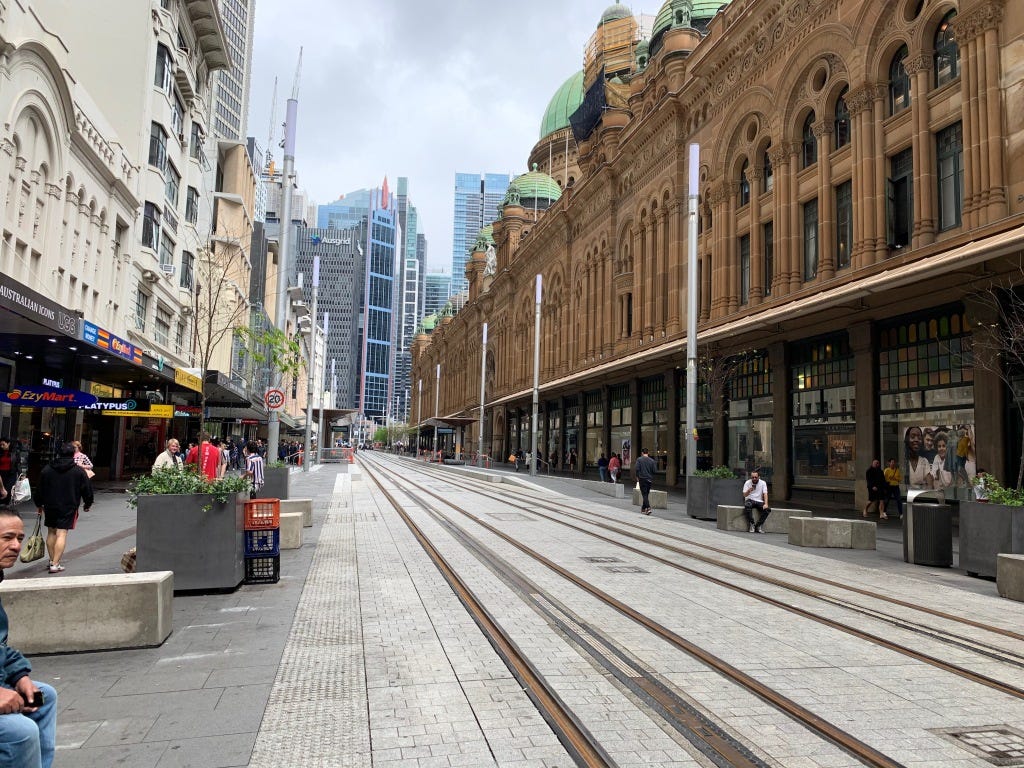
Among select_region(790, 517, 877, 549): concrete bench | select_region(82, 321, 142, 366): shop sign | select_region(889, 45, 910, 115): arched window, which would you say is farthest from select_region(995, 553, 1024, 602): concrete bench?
select_region(82, 321, 142, 366): shop sign

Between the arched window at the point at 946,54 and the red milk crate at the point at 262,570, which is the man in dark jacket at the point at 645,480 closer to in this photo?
the arched window at the point at 946,54

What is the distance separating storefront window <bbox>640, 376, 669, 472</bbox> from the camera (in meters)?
34.3

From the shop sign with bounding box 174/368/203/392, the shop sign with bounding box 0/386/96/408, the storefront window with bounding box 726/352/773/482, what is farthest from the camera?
the storefront window with bounding box 726/352/773/482

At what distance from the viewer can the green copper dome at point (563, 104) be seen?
83.2m

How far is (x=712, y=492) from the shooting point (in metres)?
20.3

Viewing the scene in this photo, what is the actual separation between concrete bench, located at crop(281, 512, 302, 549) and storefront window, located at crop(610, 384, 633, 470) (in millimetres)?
26423

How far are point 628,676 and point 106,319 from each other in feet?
94.0

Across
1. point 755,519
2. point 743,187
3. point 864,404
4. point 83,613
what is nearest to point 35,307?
point 83,613

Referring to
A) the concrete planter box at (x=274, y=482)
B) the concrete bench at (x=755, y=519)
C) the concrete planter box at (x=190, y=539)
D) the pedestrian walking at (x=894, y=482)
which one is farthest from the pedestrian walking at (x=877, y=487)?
the concrete planter box at (x=190, y=539)

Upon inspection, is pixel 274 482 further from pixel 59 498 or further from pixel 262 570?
pixel 262 570

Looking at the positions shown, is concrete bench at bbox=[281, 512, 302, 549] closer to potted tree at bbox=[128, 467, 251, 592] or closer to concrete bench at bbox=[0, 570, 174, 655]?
potted tree at bbox=[128, 467, 251, 592]

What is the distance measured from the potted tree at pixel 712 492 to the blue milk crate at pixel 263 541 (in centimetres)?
1371

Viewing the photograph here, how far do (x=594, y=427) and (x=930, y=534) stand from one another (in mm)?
31954

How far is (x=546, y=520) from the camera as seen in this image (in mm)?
18875
